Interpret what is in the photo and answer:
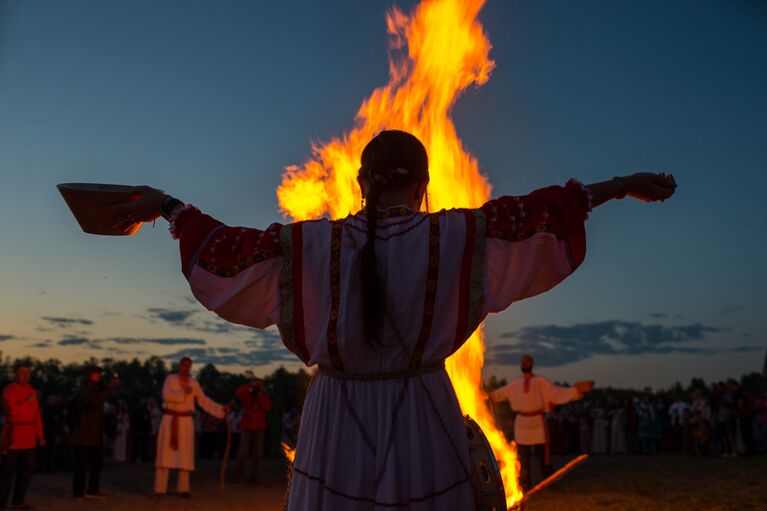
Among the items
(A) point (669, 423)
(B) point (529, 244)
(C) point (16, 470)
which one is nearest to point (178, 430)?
(C) point (16, 470)

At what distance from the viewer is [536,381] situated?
41.1ft

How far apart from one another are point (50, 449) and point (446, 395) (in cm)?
1891

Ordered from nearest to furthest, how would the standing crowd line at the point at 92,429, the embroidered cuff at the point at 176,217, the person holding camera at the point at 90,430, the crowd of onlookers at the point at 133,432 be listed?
the embroidered cuff at the point at 176,217, the standing crowd line at the point at 92,429, the person holding camera at the point at 90,430, the crowd of onlookers at the point at 133,432

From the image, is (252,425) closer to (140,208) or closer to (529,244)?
(140,208)

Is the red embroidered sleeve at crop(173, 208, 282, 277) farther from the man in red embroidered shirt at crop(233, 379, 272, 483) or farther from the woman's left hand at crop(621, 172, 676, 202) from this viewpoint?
the man in red embroidered shirt at crop(233, 379, 272, 483)

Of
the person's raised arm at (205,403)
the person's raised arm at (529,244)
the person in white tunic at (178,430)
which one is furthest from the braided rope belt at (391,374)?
the person's raised arm at (205,403)

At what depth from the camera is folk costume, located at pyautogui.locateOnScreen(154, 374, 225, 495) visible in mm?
12312

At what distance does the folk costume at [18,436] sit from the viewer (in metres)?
10.2

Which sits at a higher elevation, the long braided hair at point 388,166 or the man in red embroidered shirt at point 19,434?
the long braided hair at point 388,166

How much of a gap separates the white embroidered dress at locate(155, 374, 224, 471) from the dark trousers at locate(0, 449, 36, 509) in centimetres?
209

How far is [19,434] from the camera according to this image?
10.3m

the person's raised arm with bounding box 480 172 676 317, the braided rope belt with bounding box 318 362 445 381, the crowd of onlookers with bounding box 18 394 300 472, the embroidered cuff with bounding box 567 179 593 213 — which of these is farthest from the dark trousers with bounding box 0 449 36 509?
the embroidered cuff with bounding box 567 179 593 213

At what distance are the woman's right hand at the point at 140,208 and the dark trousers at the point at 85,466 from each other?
1040 cm

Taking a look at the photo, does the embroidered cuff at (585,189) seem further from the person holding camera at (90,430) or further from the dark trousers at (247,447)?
the dark trousers at (247,447)
